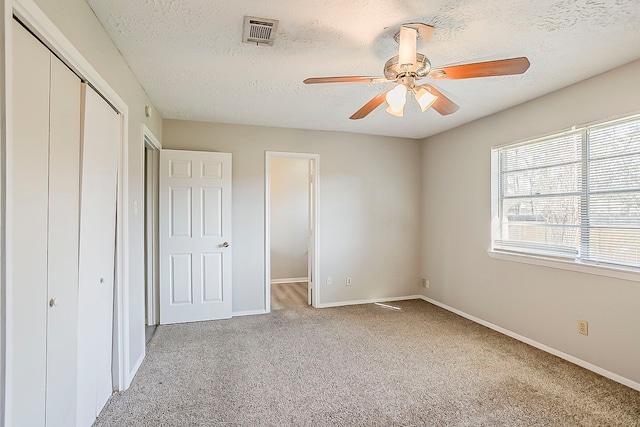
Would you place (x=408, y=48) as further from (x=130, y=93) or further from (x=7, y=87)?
(x=130, y=93)

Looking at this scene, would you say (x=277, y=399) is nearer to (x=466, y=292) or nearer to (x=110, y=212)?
(x=110, y=212)

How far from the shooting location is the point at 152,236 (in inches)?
144

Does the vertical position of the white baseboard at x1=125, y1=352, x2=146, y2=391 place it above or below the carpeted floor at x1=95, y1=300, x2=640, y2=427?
above

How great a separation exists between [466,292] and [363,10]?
3408mm

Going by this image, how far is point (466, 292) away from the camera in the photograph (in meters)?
3.92

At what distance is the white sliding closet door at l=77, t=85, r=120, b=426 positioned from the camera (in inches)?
69.8

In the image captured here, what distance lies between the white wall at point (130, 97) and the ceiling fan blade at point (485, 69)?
6.16ft

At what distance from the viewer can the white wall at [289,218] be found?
5.88m

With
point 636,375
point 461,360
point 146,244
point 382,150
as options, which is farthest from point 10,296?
point 382,150

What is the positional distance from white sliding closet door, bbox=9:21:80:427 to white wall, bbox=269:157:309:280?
166 inches

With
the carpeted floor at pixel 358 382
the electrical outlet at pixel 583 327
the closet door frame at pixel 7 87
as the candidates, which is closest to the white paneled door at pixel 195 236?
the carpeted floor at pixel 358 382

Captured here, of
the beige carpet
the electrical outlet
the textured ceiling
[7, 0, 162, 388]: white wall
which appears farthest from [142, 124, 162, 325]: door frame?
the electrical outlet

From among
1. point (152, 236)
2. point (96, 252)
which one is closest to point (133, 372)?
point (96, 252)

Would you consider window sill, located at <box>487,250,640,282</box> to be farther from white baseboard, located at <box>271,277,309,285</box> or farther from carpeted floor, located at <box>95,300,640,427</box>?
white baseboard, located at <box>271,277,309,285</box>
